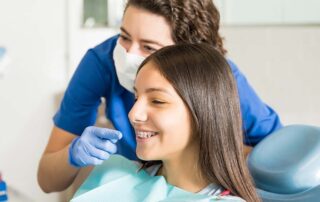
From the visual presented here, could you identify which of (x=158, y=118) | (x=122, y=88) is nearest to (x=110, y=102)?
(x=122, y=88)

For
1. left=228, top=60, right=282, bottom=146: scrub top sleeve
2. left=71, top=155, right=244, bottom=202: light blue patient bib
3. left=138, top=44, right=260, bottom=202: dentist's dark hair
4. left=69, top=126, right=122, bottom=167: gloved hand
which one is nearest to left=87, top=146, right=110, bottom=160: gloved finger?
left=69, top=126, right=122, bottom=167: gloved hand

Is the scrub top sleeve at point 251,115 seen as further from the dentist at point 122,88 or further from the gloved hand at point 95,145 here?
the gloved hand at point 95,145

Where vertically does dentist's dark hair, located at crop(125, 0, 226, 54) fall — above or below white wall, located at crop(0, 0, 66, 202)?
above

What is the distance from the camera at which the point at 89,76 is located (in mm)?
1564

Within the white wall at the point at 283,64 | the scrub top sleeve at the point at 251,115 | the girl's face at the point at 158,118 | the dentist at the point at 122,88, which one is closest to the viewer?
the girl's face at the point at 158,118

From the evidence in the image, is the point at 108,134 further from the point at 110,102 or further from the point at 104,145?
the point at 110,102

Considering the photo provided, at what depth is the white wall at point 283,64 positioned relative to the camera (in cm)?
192

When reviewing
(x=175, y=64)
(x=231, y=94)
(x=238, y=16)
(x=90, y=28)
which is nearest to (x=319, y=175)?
(x=231, y=94)

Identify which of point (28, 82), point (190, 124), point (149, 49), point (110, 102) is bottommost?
point (28, 82)

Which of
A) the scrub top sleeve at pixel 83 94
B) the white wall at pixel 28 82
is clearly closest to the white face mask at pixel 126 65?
the scrub top sleeve at pixel 83 94

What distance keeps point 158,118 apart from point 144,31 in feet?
1.02

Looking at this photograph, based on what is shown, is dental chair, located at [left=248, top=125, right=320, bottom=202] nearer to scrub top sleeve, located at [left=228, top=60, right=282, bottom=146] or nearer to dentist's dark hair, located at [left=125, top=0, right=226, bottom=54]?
scrub top sleeve, located at [left=228, top=60, right=282, bottom=146]

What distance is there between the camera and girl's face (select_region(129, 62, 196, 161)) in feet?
3.84

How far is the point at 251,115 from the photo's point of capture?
4.99ft
